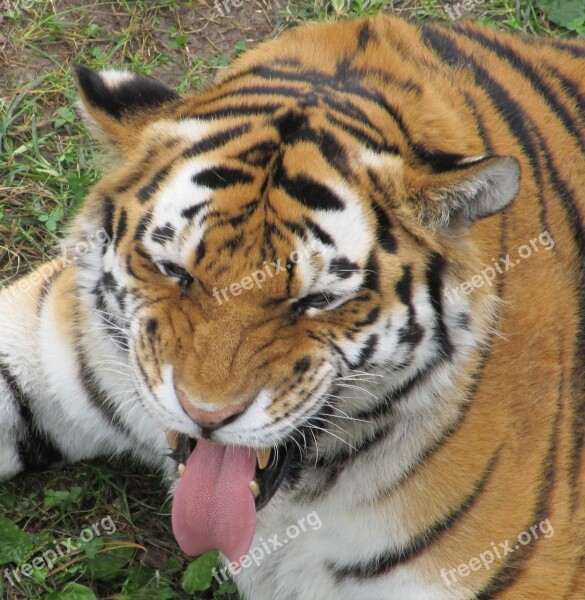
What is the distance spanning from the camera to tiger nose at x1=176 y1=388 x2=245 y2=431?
1641 mm

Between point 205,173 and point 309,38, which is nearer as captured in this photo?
point 205,173

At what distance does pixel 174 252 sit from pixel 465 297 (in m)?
0.53

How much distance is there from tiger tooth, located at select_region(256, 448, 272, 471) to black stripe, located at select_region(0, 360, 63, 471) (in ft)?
2.29

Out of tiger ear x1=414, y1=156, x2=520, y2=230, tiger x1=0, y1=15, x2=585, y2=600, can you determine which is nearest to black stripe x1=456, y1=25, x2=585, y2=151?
tiger x1=0, y1=15, x2=585, y2=600

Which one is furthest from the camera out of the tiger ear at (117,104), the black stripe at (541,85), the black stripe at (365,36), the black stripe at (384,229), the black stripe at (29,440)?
the black stripe at (29,440)

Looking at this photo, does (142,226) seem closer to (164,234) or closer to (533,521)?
(164,234)

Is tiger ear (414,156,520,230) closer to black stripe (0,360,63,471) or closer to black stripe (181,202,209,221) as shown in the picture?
black stripe (181,202,209,221)

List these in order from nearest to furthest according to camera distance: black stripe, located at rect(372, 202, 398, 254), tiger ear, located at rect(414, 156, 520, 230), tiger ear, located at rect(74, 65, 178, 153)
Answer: tiger ear, located at rect(414, 156, 520, 230)
black stripe, located at rect(372, 202, 398, 254)
tiger ear, located at rect(74, 65, 178, 153)

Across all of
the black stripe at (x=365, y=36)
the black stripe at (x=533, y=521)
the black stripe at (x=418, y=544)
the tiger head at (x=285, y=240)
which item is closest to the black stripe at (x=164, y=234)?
the tiger head at (x=285, y=240)

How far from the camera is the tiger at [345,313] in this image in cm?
168

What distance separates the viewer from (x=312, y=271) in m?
1.65

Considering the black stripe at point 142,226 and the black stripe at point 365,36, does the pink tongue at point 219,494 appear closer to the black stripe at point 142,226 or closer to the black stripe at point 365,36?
the black stripe at point 142,226

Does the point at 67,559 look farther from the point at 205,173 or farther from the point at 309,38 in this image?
the point at 309,38

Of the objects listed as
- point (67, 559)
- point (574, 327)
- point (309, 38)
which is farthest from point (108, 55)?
point (574, 327)
